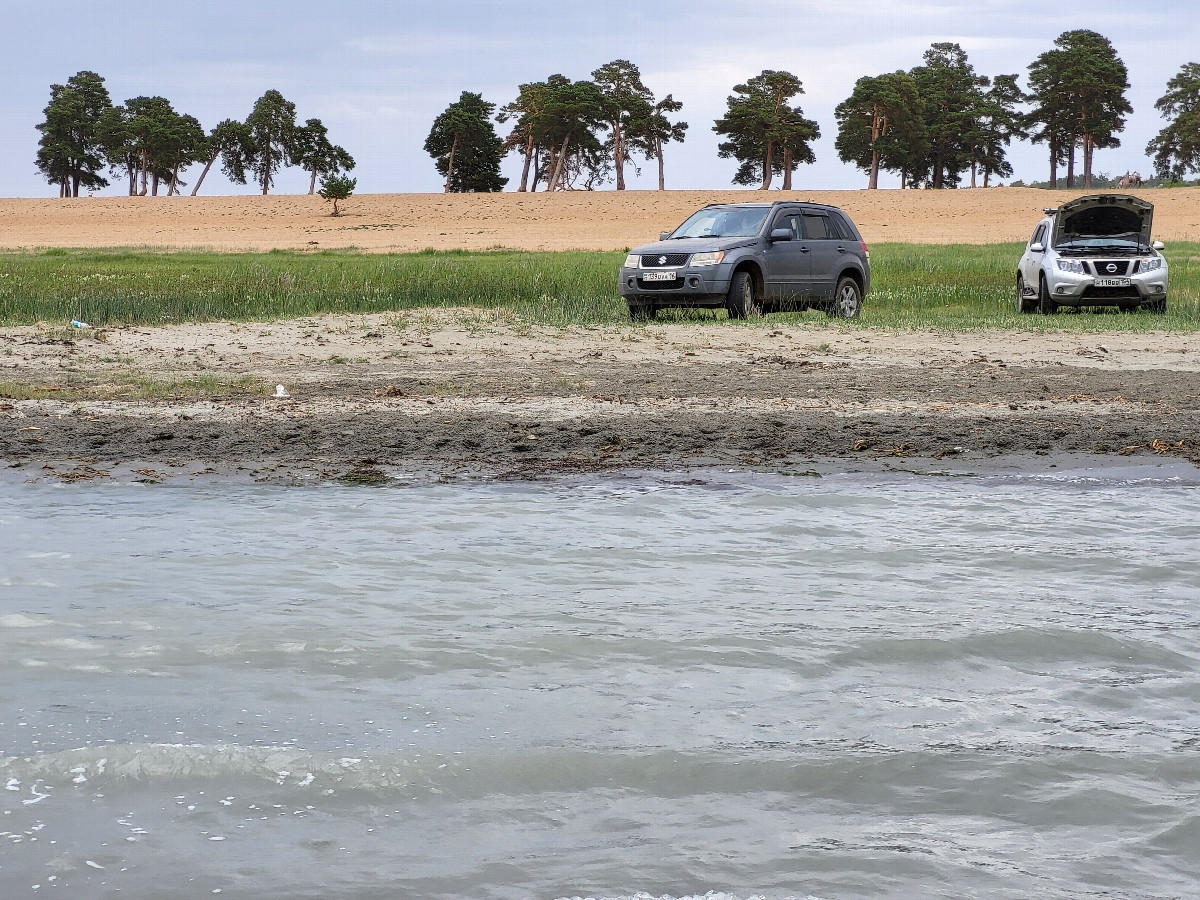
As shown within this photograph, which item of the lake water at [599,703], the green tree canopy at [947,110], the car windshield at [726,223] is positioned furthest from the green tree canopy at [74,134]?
the lake water at [599,703]

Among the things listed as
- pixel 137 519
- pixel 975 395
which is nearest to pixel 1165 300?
pixel 975 395

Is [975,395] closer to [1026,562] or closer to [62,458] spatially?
[1026,562]

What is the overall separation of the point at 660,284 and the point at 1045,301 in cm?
657

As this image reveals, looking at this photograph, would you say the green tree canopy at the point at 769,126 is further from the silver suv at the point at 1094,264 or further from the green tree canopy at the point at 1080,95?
the silver suv at the point at 1094,264

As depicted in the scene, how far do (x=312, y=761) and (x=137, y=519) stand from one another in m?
3.80

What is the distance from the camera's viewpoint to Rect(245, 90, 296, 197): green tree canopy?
330 ft

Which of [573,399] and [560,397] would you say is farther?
[560,397]

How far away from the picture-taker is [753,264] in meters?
19.4

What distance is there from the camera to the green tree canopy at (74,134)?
108m

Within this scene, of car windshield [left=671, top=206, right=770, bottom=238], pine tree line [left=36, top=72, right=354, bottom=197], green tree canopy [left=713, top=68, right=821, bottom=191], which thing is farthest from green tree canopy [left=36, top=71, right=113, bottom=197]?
car windshield [left=671, top=206, right=770, bottom=238]

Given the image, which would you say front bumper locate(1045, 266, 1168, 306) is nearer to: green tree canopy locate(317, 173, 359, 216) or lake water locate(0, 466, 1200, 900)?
lake water locate(0, 466, 1200, 900)

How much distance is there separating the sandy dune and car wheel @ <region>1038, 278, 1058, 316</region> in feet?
113

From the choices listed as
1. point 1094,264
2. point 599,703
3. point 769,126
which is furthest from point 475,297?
point 769,126

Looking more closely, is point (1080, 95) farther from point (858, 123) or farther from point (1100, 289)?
point (1100, 289)
